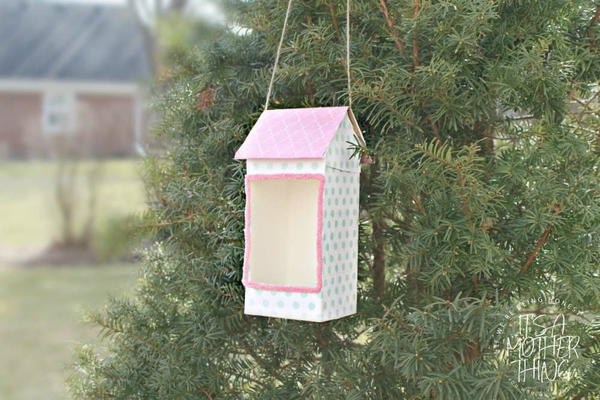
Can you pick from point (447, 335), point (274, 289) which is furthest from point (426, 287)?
point (274, 289)

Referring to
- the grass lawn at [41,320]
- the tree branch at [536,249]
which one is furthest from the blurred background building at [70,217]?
the tree branch at [536,249]

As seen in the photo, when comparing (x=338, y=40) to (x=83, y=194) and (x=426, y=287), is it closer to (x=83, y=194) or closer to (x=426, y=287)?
(x=426, y=287)

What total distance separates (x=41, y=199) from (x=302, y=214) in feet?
27.7

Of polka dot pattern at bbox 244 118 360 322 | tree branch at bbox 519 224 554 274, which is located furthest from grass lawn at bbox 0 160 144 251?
tree branch at bbox 519 224 554 274

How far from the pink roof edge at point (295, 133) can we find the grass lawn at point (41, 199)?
176 inches

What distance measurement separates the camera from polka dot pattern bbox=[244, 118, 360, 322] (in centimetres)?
115

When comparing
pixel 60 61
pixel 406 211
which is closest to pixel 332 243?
pixel 406 211

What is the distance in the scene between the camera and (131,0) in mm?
6535

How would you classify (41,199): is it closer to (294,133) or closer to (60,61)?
(60,61)

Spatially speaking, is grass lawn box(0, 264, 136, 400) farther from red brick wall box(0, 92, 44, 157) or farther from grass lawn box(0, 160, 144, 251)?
red brick wall box(0, 92, 44, 157)

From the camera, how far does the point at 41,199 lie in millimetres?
9172

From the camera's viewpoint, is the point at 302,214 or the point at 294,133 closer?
the point at 294,133

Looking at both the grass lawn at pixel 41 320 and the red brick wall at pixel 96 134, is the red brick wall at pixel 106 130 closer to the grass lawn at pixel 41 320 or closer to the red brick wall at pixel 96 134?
the red brick wall at pixel 96 134

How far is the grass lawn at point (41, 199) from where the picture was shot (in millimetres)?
7340
